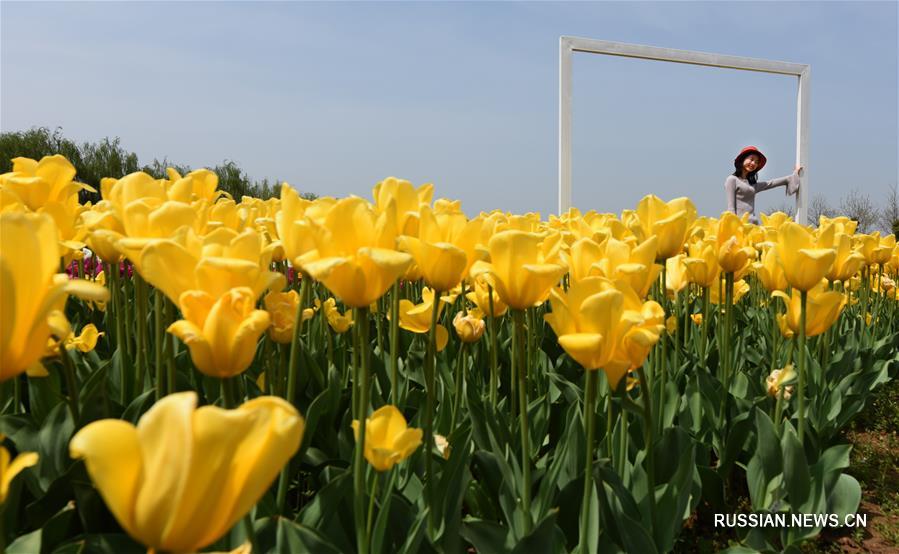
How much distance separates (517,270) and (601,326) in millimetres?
225

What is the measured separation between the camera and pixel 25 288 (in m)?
0.74

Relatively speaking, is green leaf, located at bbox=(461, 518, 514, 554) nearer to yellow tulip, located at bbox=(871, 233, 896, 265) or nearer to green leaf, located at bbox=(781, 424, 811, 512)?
green leaf, located at bbox=(781, 424, 811, 512)

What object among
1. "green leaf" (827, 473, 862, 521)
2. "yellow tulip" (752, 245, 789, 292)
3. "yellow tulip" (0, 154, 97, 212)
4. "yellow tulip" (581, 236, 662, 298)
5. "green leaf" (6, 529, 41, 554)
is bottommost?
"green leaf" (827, 473, 862, 521)

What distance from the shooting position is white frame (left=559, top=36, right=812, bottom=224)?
12.6 meters

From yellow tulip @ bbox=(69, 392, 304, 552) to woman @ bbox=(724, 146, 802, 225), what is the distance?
352 inches

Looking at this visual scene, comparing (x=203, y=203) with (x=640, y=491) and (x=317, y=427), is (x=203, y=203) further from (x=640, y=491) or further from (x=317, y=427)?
(x=640, y=491)

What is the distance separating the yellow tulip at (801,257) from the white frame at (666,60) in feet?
32.2

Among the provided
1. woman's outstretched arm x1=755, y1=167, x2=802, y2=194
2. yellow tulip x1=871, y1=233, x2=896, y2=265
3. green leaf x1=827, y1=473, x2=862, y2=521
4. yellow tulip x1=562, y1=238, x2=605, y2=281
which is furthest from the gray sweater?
yellow tulip x1=562, y1=238, x2=605, y2=281

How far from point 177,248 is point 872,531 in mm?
2876

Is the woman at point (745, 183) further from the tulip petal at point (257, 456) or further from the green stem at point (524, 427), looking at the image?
the tulip petal at point (257, 456)

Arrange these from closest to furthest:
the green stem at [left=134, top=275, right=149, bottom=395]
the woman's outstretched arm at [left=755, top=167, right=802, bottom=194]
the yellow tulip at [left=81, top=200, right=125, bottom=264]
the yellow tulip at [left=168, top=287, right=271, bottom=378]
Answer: the yellow tulip at [left=168, top=287, right=271, bottom=378], the yellow tulip at [left=81, top=200, right=125, bottom=264], the green stem at [left=134, top=275, right=149, bottom=395], the woman's outstretched arm at [left=755, top=167, right=802, bottom=194]

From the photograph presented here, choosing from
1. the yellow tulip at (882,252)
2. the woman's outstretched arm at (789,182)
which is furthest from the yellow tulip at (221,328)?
the woman's outstretched arm at (789,182)

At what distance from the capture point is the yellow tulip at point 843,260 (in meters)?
2.31

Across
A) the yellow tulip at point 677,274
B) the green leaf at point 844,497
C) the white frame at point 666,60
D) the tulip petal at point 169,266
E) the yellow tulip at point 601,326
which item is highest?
the white frame at point 666,60
